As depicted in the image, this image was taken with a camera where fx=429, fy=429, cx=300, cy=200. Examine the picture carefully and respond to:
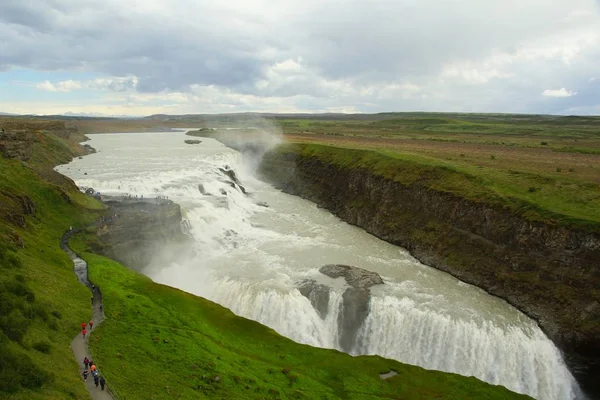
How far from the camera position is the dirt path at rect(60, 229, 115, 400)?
61.5 ft

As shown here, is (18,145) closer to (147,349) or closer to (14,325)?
(14,325)

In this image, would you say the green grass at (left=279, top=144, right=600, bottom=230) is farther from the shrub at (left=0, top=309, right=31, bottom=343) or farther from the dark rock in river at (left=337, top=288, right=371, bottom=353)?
the shrub at (left=0, top=309, right=31, bottom=343)

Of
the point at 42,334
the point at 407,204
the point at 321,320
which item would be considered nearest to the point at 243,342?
the point at 321,320

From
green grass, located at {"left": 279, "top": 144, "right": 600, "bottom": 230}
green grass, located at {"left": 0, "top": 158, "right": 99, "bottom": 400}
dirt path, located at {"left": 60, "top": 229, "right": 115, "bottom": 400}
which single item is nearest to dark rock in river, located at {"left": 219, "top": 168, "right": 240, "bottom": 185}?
green grass, located at {"left": 279, "top": 144, "right": 600, "bottom": 230}

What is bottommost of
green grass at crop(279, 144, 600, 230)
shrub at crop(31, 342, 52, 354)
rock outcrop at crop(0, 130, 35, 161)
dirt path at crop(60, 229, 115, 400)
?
dirt path at crop(60, 229, 115, 400)

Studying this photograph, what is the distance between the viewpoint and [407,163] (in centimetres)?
5972

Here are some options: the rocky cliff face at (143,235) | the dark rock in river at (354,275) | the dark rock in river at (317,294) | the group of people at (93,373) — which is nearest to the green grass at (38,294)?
the group of people at (93,373)

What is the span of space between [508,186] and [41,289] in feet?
143

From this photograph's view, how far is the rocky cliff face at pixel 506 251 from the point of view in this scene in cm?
3175

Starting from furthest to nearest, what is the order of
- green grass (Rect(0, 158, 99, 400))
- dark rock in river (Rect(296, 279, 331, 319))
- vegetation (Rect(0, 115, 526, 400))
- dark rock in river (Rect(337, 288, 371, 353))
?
1. dark rock in river (Rect(296, 279, 331, 319))
2. dark rock in river (Rect(337, 288, 371, 353))
3. vegetation (Rect(0, 115, 526, 400))
4. green grass (Rect(0, 158, 99, 400))

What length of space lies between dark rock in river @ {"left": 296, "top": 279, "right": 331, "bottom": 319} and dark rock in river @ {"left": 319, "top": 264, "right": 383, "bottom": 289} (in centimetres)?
238

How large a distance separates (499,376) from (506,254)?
13.3 m

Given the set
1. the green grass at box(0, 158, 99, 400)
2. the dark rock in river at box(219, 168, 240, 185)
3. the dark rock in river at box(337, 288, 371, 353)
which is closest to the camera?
the green grass at box(0, 158, 99, 400)

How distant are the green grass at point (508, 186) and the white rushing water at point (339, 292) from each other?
9.21 metres
